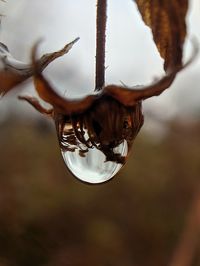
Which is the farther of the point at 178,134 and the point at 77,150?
the point at 178,134

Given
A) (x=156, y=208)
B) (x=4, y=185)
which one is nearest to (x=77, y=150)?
(x=4, y=185)

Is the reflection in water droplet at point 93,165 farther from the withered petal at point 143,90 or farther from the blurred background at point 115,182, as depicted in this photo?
the blurred background at point 115,182

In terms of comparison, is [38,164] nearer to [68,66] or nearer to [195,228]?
[68,66]

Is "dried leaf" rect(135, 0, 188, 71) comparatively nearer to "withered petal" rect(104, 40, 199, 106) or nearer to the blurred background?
"withered petal" rect(104, 40, 199, 106)

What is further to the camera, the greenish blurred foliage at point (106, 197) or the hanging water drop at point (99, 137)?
the greenish blurred foliage at point (106, 197)

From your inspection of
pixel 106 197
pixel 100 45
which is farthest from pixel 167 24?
pixel 106 197

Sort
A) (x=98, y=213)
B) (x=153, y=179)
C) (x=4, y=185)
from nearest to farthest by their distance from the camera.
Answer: (x=4, y=185) → (x=98, y=213) → (x=153, y=179)

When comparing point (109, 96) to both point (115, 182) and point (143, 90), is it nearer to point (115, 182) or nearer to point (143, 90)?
point (143, 90)

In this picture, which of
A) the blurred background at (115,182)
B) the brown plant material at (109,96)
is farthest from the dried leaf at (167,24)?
the blurred background at (115,182)
